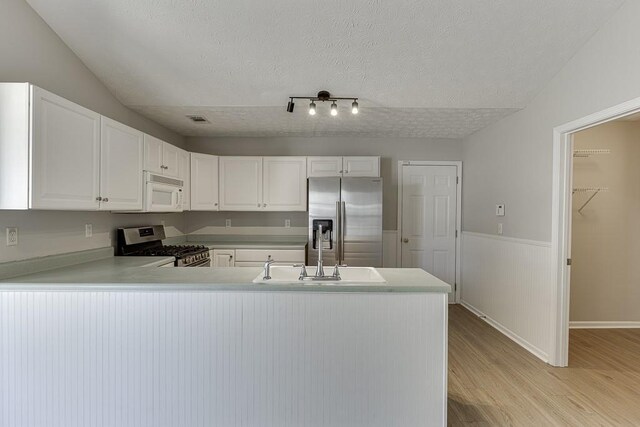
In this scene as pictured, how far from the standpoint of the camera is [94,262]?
256cm

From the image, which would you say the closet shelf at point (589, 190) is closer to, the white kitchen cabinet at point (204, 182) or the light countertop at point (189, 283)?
the light countertop at point (189, 283)

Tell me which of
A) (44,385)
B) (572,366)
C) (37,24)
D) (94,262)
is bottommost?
(572,366)

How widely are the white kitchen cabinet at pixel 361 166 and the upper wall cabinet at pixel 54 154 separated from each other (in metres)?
2.54

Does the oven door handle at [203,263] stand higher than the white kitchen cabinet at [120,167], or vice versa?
the white kitchen cabinet at [120,167]

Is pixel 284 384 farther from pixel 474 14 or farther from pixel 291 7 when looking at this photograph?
pixel 474 14

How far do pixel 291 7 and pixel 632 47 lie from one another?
233 cm

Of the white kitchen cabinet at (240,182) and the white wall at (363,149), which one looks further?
the white wall at (363,149)

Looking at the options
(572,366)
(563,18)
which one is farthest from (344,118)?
(572,366)

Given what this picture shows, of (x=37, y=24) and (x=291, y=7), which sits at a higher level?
(x=291, y=7)

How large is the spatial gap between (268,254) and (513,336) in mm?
2872

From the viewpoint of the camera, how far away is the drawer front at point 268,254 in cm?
382

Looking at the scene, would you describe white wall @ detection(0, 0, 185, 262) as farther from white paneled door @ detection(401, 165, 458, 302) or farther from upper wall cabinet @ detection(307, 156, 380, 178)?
white paneled door @ detection(401, 165, 458, 302)

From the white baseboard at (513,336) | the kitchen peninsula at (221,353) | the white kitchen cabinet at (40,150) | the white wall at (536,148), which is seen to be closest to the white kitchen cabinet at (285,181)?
the white kitchen cabinet at (40,150)

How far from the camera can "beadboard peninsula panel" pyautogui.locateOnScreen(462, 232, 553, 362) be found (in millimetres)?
2836
